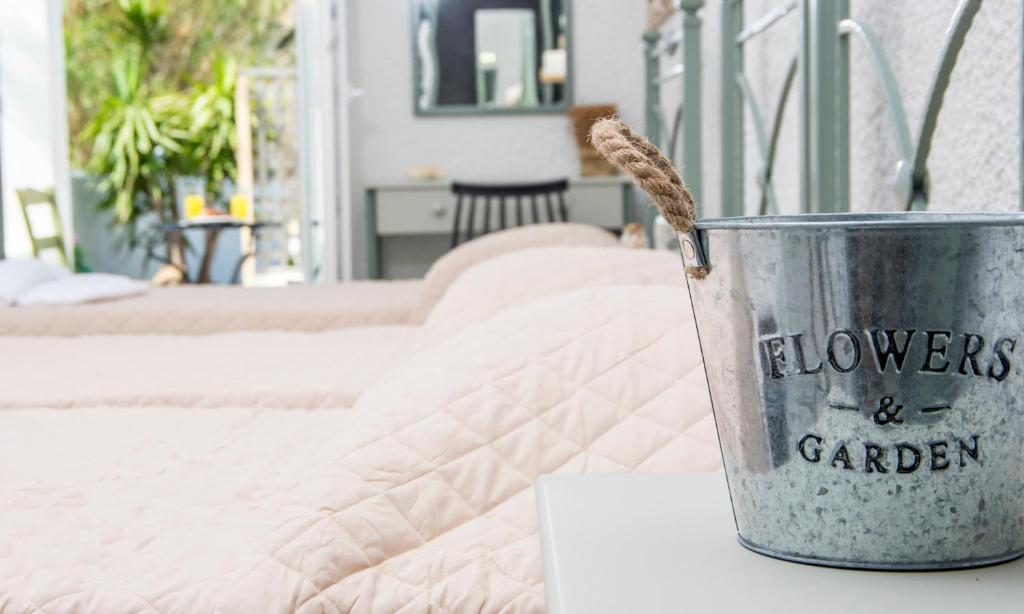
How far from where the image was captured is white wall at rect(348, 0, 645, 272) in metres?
4.59

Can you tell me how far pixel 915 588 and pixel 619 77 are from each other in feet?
14.5

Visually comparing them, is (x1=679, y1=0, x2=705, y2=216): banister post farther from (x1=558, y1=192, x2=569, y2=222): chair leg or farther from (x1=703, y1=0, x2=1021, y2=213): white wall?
(x1=558, y1=192, x2=569, y2=222): chair leg

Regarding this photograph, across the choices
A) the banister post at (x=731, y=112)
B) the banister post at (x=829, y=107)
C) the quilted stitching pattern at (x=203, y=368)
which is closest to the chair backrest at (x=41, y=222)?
the quilted stitching pattern at (x=203, y=368)

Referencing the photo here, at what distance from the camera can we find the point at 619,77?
183 inches

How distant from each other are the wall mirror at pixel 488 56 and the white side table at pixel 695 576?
420cm

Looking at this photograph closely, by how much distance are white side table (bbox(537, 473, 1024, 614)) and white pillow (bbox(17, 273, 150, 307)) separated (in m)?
2.30

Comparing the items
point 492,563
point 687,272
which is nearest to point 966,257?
point 687,272

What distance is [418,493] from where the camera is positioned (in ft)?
2.40

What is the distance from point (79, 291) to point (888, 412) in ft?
8.03

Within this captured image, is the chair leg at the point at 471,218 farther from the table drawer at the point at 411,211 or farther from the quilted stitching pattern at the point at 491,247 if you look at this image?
the quilted stitching pattern at the point at 491,247

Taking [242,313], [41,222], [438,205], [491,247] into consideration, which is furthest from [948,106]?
[41,222]

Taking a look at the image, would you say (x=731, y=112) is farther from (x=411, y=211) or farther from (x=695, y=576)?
(x=411, y=211)

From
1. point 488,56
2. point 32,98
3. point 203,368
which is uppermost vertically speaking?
point 488,56

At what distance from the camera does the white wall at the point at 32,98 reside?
4.82m
